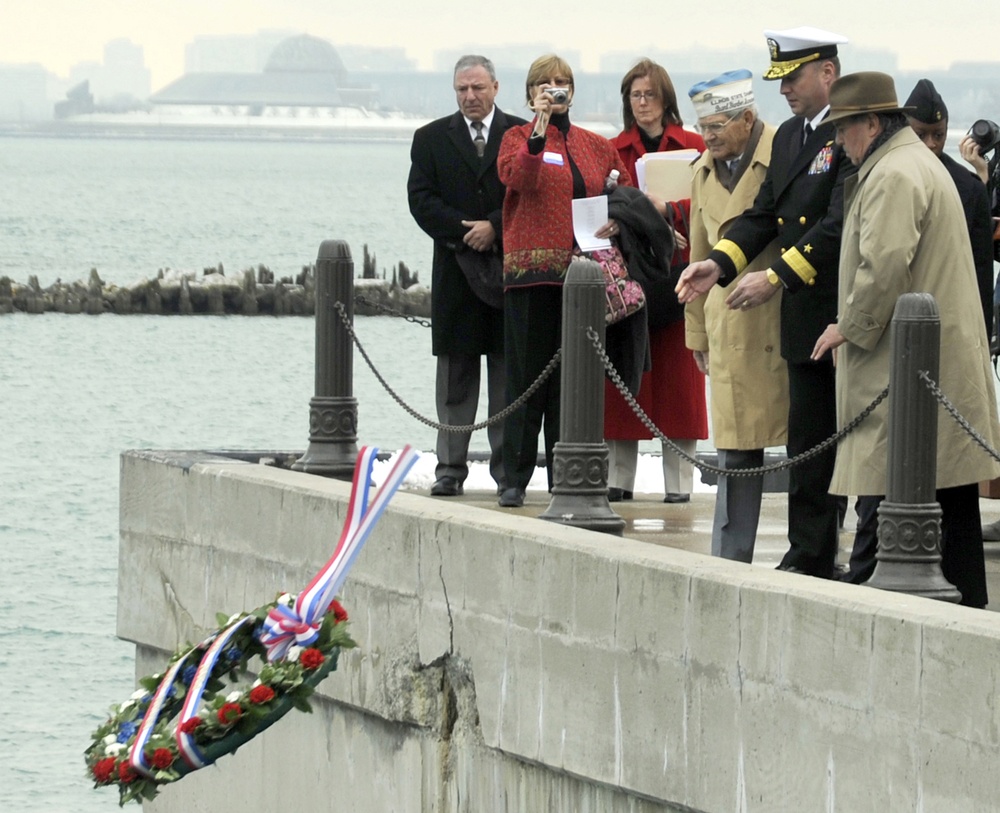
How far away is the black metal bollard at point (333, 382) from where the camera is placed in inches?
422

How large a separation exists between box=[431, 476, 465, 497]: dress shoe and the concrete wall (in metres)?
1.00

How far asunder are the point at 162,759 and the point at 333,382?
3161 millimetres

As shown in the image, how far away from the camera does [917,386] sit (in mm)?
7355

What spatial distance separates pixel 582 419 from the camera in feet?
29.0

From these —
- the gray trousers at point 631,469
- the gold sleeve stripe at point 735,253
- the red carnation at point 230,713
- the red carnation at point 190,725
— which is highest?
the gold sleeve stripe at point 735,253

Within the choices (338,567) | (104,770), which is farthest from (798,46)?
(104,770)

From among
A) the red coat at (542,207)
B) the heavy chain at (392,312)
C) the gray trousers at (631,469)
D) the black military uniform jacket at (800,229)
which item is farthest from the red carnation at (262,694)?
the heavy chain at (392,312)

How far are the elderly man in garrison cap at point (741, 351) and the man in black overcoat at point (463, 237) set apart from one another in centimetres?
180

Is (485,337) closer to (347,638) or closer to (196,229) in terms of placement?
(347,638)

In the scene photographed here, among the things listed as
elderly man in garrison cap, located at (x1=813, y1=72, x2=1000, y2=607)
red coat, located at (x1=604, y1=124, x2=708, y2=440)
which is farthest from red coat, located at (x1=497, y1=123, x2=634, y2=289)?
elderly man in garrison cap, located at (x1=813, y1=72, x2=1000, y2=607)

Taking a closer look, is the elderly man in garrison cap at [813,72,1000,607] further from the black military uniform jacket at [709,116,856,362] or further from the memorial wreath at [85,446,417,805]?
the memorial wreath at [85,446,417,805]

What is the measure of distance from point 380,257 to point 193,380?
41463mm

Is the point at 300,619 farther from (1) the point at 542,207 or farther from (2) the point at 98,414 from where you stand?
(2) the point at 98,414

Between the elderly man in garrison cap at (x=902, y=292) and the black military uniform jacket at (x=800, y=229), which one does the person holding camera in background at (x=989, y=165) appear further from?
the elderly man in garrison cap at (x=902, y=292)
